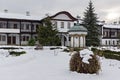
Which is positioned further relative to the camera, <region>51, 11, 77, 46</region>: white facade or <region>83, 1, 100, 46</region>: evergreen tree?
<region>51, 11, 77, 46</region>: white facade

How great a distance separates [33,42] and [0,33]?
25.5 ft

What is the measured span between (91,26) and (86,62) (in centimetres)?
3763

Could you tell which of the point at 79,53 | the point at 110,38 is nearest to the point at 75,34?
the point at 79,53

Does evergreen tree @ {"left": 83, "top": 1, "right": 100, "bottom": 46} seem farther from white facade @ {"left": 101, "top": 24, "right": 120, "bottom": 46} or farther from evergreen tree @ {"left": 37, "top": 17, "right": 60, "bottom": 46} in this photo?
white facade @ {"left": 101, "top": 24, "right": 120, "bottom": 46}

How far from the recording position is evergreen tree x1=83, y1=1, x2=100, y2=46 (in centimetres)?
5157

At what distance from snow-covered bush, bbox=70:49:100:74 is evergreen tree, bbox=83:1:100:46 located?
118 feet

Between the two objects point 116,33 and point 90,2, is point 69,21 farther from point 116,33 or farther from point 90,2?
point 116,33

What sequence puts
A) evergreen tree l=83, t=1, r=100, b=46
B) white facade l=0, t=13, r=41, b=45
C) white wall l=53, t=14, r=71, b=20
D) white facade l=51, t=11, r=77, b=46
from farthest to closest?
white wall l=53, t=14, r=71, b=20
white facade l=51, t=11, r=77, b=46
white facade l=0, t=13, r=41, b=45
evergreen tree l=83, t=1, r=100, b=46

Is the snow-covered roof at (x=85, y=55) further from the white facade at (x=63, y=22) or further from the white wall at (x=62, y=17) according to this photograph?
the white wall at (x=62, y=17)

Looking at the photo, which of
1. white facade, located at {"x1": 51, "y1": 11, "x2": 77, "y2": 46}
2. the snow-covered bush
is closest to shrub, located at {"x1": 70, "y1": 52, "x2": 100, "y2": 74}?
the snow-covered bush

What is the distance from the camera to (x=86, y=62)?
15.0m

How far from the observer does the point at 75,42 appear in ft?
101

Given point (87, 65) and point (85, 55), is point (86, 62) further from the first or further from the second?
point (85, 55)

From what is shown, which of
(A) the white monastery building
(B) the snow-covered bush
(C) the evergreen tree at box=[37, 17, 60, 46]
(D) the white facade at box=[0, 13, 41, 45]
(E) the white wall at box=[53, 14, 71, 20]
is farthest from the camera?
(E) the white wall at box=[53, 14, 71, 20]
